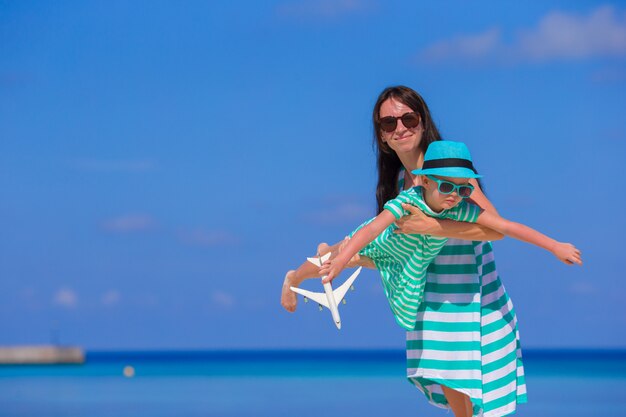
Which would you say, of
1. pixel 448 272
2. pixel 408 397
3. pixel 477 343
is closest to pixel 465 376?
pixel 477 343

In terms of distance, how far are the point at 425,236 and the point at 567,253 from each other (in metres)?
0.62

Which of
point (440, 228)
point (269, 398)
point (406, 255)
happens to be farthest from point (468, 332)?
point (269, 398)

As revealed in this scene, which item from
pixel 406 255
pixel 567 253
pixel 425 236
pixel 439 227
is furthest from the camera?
pixel 406 255

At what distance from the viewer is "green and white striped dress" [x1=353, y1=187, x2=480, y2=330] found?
468 centimetres

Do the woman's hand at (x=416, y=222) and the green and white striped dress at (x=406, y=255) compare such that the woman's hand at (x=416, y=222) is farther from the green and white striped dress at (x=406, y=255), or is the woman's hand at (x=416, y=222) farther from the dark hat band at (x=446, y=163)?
the dark hat band at (x=446, y=163)

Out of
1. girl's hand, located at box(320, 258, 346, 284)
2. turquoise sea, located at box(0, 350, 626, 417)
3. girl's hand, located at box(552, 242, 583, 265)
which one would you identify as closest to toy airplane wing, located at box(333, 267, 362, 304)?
girl's hand, located at box(320, 258, 346, 284)

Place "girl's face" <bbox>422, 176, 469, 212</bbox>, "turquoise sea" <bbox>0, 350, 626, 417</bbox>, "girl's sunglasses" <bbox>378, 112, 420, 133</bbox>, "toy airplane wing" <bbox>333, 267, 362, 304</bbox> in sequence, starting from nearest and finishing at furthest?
"girl's face" <bbox>422, 176, 469, 212</bbox> → "toy airplane wing" <bbox>333, 267, 362, 304</bbox> → "girl's sunglasses" <bbox>378, 112, 420, 133</bbox> → "turquoise sea" <bbox>0, 350, 626, 417</bbox>

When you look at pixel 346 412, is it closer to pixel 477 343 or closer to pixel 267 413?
pixel 267 413

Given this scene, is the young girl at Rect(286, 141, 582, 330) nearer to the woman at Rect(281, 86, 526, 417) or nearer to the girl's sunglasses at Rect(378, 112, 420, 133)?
the woman at Rect(281, 86, 526, 417)

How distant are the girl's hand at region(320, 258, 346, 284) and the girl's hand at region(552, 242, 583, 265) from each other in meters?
0.90

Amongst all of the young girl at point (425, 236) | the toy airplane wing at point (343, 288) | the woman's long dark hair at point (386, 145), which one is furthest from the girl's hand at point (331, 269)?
the woman's long dark hair at point (386, 145)

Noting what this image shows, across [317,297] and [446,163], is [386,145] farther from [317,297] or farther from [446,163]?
[317,297]

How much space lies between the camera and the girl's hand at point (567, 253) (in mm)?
4441

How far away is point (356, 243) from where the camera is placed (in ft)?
14.8
